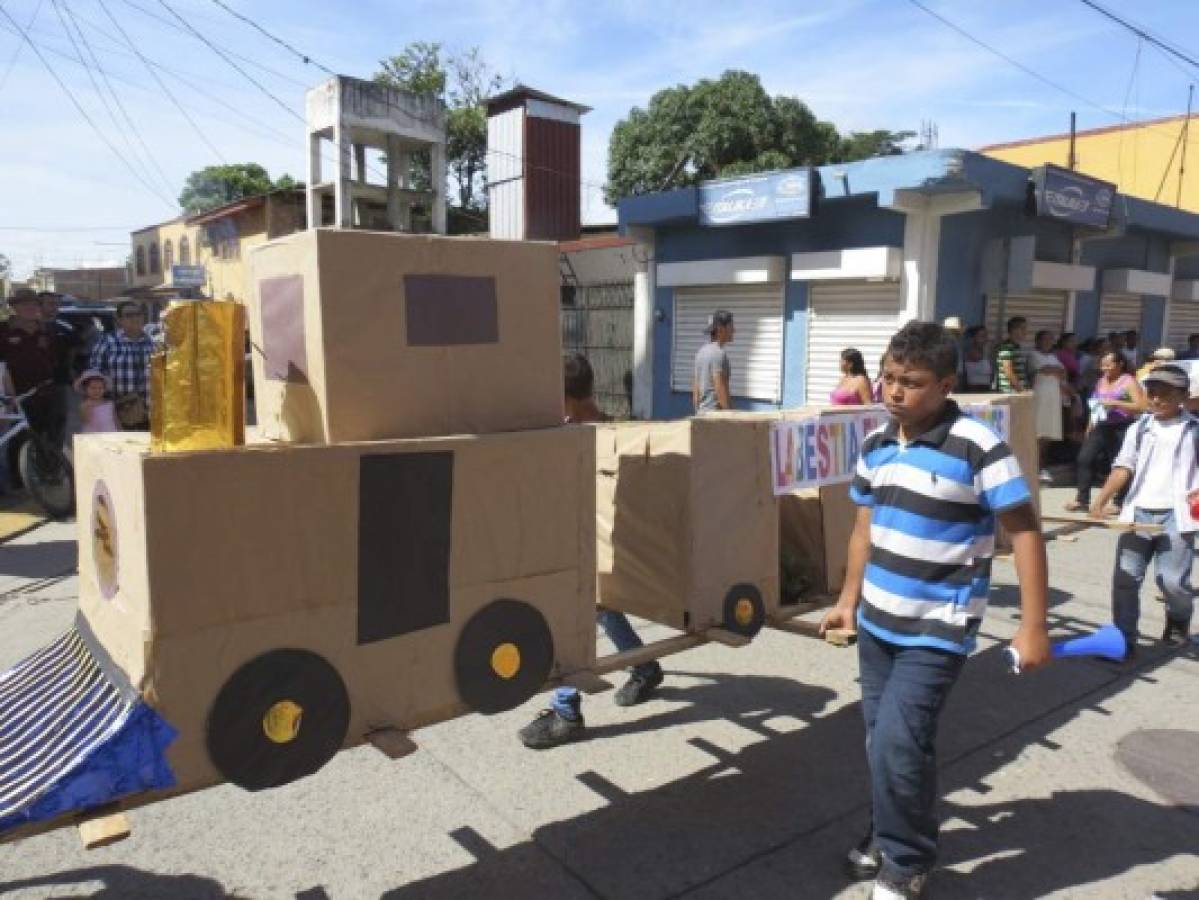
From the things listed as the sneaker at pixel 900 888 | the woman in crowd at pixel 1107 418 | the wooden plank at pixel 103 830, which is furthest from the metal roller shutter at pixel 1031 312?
the wooden plank at pixel 103 830

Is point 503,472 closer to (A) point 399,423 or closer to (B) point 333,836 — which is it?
(A) point 399,423

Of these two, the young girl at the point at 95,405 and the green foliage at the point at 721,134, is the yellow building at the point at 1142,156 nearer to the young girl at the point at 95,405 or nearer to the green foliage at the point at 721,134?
the green foliage at the point at 721,134

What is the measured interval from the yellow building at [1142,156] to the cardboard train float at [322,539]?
77.2 feet

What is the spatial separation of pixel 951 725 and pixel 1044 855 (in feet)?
3.35

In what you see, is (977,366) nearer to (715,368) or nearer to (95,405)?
(715,368)

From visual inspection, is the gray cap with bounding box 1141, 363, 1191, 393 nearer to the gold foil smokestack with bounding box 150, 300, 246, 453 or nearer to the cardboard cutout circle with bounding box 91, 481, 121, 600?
the gold foil smokestack with bounding box 150, 300, 246, 453

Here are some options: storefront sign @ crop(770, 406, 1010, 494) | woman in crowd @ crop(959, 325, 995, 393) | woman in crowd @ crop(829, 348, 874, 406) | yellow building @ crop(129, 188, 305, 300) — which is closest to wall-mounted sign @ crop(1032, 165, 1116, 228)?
woman in crowd @ crop(959, 325, 995, 393)

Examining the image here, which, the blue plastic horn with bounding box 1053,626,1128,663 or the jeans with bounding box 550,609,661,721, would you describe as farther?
the jeans with bounding box 550,609,661,721

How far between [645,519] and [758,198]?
915 cm

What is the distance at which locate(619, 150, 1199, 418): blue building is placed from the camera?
10.3 m

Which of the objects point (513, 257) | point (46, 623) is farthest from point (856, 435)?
point (46, 623)

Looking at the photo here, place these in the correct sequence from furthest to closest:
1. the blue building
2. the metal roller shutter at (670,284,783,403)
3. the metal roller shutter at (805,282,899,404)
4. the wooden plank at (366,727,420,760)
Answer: the metal roller shutter at (670,284,783,403)
the metal roller shutter at (805,282,899,404)
the blue building
the wooden plank at (366,727,420,760)

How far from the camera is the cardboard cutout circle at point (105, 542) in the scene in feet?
7.40

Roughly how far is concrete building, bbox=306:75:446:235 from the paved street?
15.6 meters
